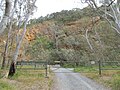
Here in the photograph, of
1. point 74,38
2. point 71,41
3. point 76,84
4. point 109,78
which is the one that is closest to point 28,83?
point 76,84

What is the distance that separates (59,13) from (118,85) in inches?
2667

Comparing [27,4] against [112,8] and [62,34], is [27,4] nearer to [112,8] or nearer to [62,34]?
[112,8]

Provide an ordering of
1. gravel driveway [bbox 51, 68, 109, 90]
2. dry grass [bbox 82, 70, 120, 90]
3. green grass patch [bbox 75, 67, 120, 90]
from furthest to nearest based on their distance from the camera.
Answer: green grass patch [bbox 75, 67, 120, 90], dry grass [bbox 82, 70, 120, 90], gravel driveway [bbox 51, 68, 109, 90]

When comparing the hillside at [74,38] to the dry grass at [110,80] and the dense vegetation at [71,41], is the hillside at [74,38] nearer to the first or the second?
the dense vegetation at [71,41]

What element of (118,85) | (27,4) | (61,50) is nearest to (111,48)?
(61,50)

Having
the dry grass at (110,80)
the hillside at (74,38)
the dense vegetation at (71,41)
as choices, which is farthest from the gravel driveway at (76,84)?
the hillside at (74,38)

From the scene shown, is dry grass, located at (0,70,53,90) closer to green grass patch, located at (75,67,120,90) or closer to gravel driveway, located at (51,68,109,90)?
gravel driveway, located at (51,68,109,90)

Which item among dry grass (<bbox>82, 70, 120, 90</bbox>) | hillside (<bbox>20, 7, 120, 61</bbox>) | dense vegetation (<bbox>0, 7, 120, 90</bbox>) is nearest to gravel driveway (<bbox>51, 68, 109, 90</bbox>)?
dry grass (<bbox>82, 70, 120, 90</bbox>)

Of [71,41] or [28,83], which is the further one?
[71,41]

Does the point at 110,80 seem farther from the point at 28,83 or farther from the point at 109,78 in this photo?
the point at 28,83

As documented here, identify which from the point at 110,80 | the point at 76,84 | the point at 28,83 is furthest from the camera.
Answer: the point at 110,80

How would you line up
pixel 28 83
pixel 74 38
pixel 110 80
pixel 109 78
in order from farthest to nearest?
pixel 74 38 → pixel 109 78 → pixel 110 80 → pixel 28 83

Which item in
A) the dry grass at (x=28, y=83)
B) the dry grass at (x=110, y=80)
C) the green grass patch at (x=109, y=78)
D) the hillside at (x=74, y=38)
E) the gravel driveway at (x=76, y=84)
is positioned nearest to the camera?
the dry grass at (x=28, y=83)

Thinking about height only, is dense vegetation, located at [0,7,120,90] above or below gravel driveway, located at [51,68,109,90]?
above
